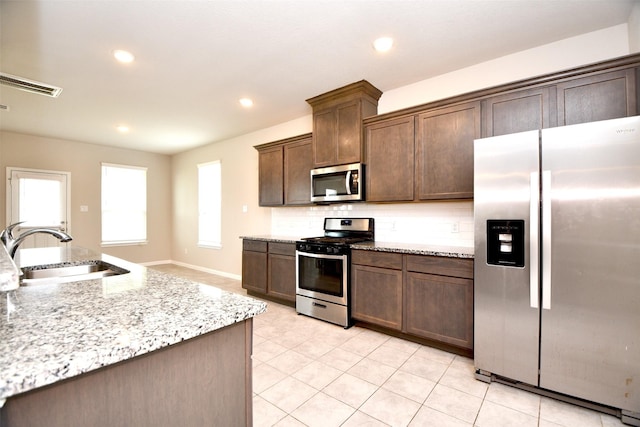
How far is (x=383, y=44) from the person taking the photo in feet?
8.20

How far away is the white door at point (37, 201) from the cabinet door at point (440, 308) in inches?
241

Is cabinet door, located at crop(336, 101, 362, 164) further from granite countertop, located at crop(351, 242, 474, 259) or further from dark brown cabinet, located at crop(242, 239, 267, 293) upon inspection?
dark brown cabinet, located at crop(242, 239, 267, 293)

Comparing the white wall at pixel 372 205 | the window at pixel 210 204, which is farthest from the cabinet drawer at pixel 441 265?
the window at pixel 210 204

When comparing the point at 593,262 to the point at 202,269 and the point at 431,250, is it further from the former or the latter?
the point at 202,269

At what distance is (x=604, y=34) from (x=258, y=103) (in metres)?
3.41

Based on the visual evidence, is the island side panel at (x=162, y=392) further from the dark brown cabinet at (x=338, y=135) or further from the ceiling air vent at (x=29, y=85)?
the ceiling air vent at (x=29, y=85)

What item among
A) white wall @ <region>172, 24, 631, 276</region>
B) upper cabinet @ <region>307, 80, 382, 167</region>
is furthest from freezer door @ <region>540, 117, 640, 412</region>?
upper cabinet @ <region>307, 80, 382, 167</region>

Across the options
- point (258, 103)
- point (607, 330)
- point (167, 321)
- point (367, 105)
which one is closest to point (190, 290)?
point (167, 321)

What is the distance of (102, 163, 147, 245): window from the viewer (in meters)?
6.05

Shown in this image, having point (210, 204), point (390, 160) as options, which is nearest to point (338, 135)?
point (390, 160)

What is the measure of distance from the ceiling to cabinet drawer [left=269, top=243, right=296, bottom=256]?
1856mm

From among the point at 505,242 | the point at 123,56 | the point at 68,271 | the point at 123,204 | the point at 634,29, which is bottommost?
the point at 68,271

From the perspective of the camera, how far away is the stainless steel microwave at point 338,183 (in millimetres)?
3260

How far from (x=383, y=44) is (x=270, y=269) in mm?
2926
